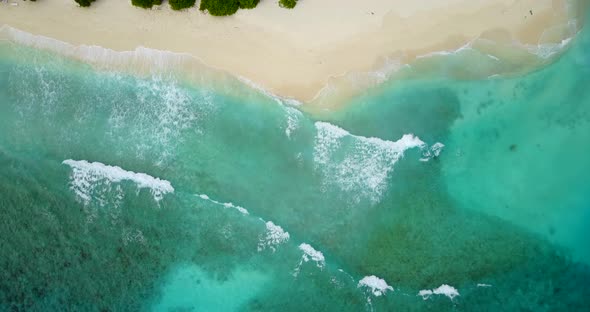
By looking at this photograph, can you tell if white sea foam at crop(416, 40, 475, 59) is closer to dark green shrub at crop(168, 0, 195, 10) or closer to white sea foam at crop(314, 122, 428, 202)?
white sea foam at crop(314, 122, 428, 202)

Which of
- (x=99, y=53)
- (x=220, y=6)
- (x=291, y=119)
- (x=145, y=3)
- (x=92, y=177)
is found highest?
(x=220, y=6)

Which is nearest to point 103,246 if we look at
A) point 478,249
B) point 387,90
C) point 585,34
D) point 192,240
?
point 192,240

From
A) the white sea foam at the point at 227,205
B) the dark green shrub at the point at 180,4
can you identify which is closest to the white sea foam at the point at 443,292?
the white sea foam at the point at 227,205

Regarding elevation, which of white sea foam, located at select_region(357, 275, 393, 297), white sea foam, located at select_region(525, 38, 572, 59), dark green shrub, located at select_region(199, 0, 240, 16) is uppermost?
white sea foam, located at select_region(525, 38, 572, 59)

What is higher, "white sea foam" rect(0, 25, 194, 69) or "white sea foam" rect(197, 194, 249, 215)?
"white sea foam" rect(0, 25, 194, 69)

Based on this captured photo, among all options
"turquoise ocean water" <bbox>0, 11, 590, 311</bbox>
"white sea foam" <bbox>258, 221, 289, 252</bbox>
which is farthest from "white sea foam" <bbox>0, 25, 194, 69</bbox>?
"white sea foam" <bbox>258, 221, 289, 252</bbox>

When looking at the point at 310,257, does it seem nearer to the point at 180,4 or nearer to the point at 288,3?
the point at 288,3

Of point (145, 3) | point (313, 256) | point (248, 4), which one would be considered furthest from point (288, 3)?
point (313, 256)
